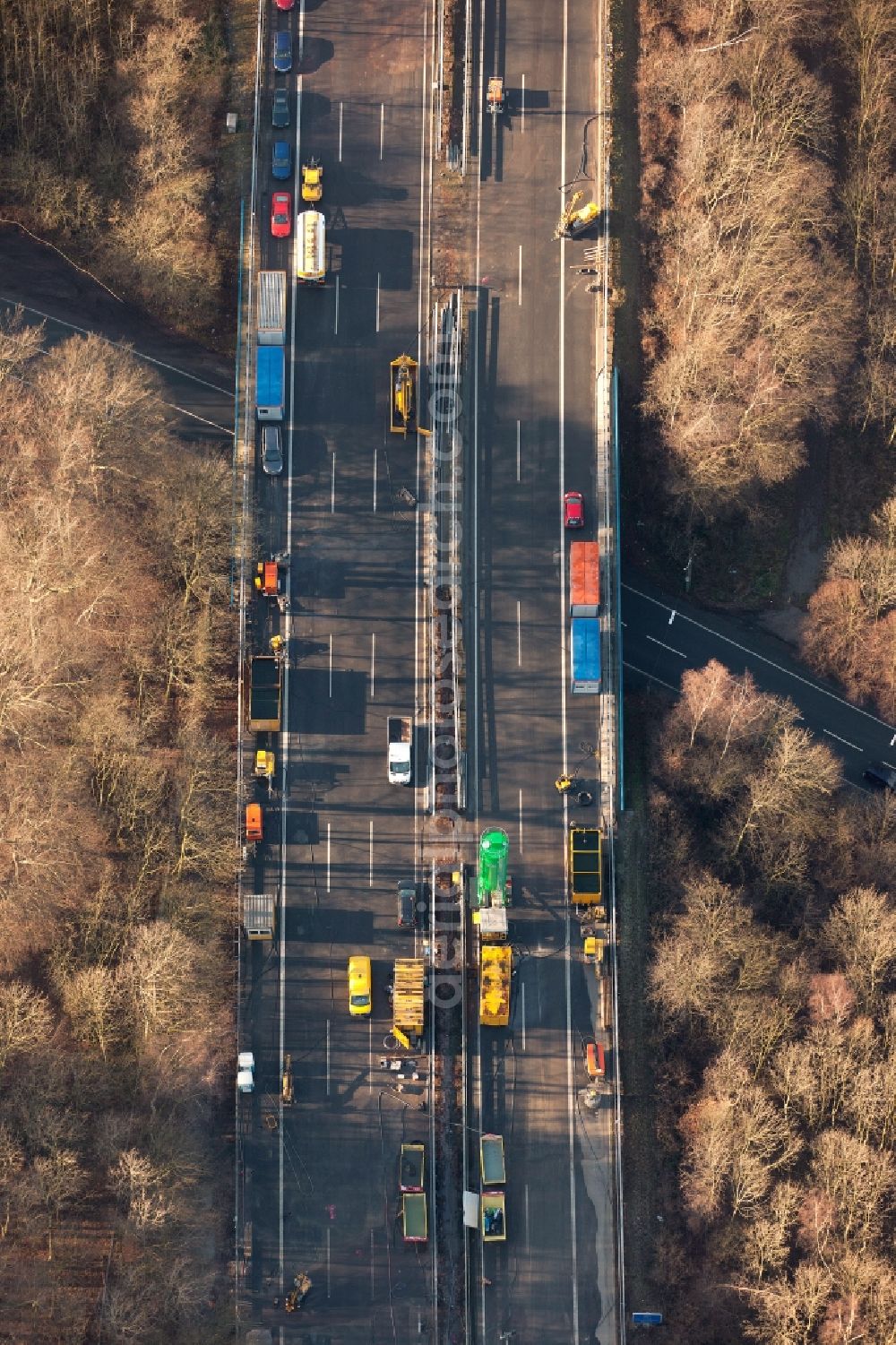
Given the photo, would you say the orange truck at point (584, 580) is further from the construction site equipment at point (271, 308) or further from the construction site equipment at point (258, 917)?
the construction site equipment at point (258, 917)

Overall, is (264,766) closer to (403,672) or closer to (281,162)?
(403,672)

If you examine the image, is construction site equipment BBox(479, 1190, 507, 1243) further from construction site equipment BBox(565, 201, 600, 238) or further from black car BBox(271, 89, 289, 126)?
black car BBox(271, 89, 289, 126)

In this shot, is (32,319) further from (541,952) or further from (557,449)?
(541,952)

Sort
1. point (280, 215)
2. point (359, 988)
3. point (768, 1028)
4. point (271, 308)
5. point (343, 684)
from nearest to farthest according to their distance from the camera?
point (359, 988) → point (768, 1028) → point (343, 684) → point (271, 308) → point (280, 215)

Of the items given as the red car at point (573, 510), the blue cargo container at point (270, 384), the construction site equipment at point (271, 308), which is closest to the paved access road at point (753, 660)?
the red car at point (573, 510)

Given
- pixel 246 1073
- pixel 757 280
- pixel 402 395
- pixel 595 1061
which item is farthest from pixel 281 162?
pixel 595 1061

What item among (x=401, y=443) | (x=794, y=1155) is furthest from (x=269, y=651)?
(x=794, y=1155)
